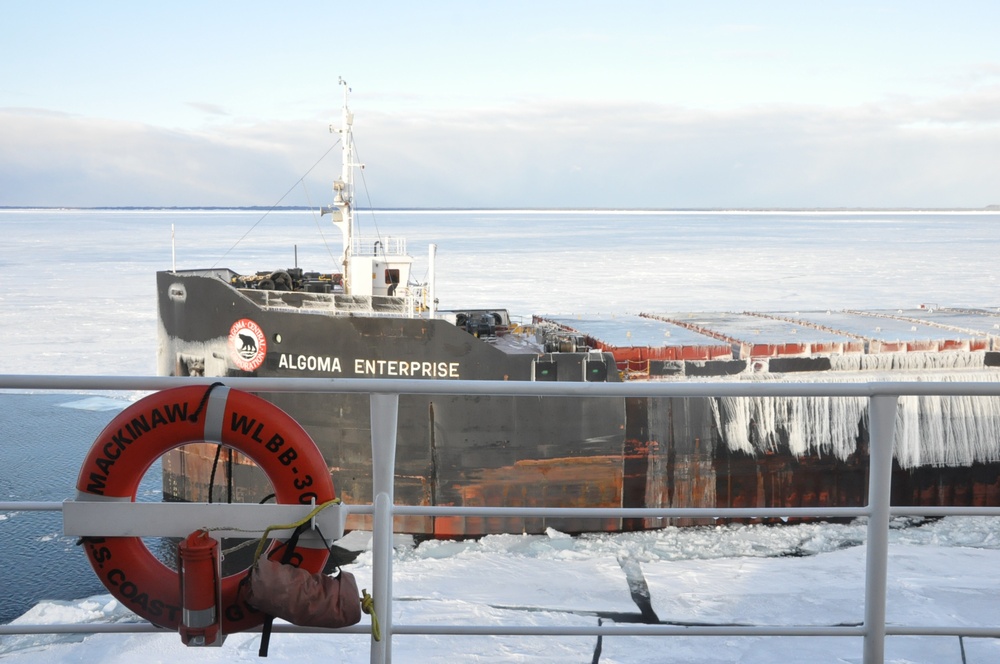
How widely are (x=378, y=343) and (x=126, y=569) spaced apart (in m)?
8.10

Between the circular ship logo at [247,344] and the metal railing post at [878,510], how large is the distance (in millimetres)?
9069

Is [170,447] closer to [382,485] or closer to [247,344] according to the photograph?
[382,485]

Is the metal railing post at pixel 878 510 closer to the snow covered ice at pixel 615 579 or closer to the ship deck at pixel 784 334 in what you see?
the snow covered ice at pixel 615 579

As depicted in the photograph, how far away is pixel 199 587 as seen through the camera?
1.88 meters

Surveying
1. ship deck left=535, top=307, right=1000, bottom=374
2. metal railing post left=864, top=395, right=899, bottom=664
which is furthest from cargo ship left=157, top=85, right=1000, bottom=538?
metal railing post left=864, top=395, right=899, bottom=664

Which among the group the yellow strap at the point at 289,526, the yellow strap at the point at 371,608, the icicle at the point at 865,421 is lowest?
the icicle at the point at 865,421

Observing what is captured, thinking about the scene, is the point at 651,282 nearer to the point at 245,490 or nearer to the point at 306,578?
the point at 245,490

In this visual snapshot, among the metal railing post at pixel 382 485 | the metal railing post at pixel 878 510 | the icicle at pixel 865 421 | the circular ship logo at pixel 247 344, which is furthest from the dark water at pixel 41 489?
the icicle at pixel 865 421

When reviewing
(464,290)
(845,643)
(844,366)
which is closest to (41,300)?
(464,290)

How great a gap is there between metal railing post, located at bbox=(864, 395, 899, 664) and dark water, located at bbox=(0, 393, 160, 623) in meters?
7.22

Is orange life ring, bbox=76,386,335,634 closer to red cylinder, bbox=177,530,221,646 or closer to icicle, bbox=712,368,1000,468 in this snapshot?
red cylinder, bbox=177,530,221,646

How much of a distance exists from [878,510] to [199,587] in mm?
1529

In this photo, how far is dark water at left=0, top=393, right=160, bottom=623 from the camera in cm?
816

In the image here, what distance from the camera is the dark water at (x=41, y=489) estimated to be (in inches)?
321
